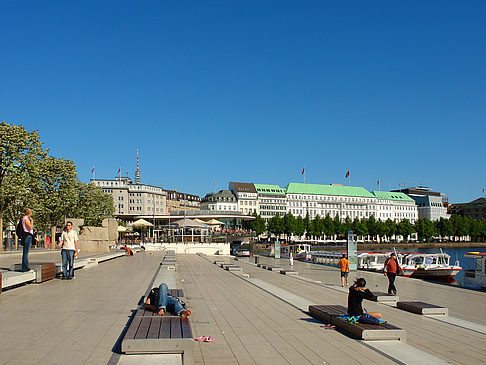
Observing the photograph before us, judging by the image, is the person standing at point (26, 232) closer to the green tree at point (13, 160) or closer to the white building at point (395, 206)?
the green tree at point (13, 160)

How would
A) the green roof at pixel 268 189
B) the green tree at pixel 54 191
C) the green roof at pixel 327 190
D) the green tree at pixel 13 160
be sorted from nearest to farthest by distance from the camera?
the green tree at pixel 13 160 < the green tree at pixel 54 191 < the green roof at pixel 268 189 < the green roof at pixel 327 190

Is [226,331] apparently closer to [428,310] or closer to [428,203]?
[428,310]

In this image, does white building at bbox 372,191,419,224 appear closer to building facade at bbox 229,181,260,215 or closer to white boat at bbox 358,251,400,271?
building facade at bbox 229,181,260,215

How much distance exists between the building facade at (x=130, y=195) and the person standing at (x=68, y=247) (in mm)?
130793

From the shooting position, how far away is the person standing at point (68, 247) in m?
16.1

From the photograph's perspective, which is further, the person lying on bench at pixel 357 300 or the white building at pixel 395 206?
the white building at pixel 395 206

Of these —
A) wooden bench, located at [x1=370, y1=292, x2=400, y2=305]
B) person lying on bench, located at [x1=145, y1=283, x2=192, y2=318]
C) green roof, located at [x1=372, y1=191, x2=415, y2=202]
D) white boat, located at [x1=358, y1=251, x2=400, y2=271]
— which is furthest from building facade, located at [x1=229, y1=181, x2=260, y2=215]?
person lying on bench, located at [x1=145, y1=283, x2=192, y2=318]

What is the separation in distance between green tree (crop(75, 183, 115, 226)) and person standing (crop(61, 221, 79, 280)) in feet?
151

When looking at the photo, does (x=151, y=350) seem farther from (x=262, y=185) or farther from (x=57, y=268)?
(x=262, y=185)

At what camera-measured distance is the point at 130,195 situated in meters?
153

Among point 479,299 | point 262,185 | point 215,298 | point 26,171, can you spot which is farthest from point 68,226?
point 262,185

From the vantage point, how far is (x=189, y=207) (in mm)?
193625

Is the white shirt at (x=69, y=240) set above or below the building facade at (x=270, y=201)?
below

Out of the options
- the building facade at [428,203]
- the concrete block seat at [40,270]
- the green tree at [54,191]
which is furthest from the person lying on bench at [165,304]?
the building facade at [428,203]
